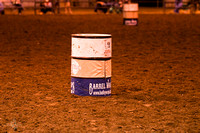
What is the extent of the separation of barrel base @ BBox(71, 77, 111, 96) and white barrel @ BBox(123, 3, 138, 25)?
13024mm

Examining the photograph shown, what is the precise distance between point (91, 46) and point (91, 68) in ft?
0.89

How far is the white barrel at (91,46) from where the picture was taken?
226 inches

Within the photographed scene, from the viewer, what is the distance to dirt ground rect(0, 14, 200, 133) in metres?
4.61

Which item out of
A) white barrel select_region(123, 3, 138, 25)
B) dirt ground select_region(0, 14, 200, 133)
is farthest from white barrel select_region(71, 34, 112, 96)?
white barrel select_region(123, 3, 138, 25)

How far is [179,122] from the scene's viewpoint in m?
4.67

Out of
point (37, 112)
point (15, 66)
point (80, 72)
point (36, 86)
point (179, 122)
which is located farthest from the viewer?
point (15, 66)

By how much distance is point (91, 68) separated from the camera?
580 centimetres

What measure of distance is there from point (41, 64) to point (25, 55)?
4.65 ft

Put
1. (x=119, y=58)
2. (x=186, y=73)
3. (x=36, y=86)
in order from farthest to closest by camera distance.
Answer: (x=119, y=58)
(x=186, y=73)
(x=36, y=86)

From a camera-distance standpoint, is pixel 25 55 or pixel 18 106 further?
pixel 25 55

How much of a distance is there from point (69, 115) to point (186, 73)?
332 cm

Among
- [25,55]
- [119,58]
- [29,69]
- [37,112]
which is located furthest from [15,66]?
[37,112]

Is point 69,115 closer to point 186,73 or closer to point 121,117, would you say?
point 121,117

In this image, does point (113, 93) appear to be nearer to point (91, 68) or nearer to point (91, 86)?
point (91, 86)
